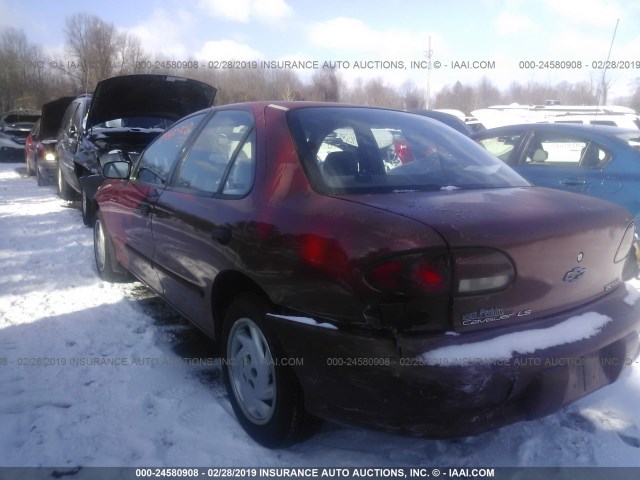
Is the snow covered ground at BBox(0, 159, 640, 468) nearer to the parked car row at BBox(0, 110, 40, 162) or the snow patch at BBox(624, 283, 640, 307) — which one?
the snow patch at BBox(624, 283, 640, 307)

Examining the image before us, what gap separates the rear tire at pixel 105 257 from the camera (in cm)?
429

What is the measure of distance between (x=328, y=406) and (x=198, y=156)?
1.73 meters

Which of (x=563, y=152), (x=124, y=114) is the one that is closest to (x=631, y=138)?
(x=563, y=152)

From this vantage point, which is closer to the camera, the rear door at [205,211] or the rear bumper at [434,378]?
the rear bumper at [434,378]

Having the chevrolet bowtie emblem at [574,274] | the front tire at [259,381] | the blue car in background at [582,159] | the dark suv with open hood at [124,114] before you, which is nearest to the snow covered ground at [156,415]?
the front tire at [259,381]

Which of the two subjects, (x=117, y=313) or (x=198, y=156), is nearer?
(x=198, y=156)

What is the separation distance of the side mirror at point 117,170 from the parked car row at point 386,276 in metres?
1.02

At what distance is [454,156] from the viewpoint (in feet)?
8.75

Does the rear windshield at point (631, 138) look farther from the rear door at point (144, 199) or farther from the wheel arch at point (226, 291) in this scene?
the wheel arch at point (226, 291)

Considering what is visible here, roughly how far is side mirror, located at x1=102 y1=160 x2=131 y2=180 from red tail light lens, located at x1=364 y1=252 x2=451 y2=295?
8.98ft

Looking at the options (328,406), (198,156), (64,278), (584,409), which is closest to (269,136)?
(198,156)

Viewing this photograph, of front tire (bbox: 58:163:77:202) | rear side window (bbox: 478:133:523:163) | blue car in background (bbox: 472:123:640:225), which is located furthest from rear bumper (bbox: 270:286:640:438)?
front tire (bbox: 58:163:77:202)

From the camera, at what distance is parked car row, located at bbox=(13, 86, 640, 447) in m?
1.68

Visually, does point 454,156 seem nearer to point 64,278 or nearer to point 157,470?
point 157,470
